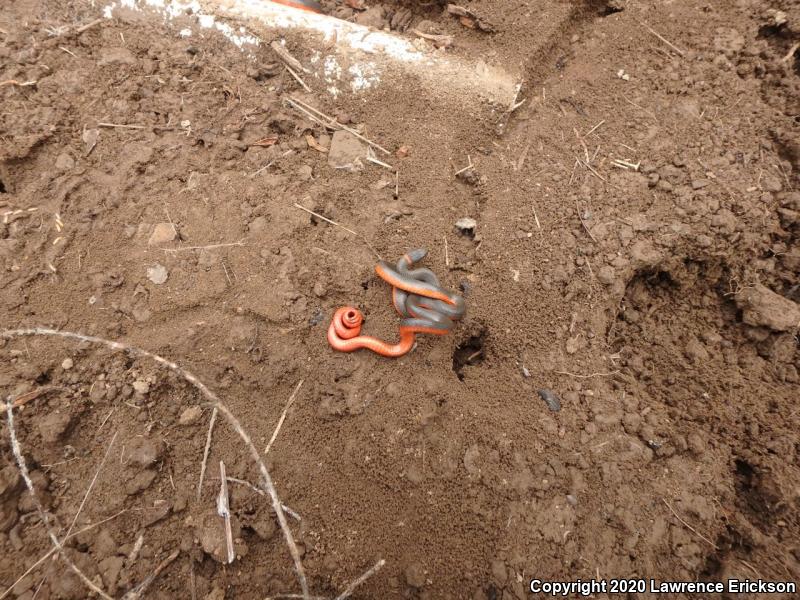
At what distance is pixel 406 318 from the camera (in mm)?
2959

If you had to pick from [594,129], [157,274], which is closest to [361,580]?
[157,274]

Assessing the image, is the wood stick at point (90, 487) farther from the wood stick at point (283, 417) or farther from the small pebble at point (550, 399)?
the small pebble at point (550, 399)

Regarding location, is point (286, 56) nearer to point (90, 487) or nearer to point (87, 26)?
point (87, 26)

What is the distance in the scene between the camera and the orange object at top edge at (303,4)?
370 centimetres

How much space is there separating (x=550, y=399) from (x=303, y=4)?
3825mm

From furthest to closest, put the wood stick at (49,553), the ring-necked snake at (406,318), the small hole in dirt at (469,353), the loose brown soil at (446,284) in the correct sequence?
1. the small hole in dirt at (469,353)
2. the ring-necked snake at (406,318)
3. the loose brown soil at (446,284)
4. the wood stick at (49,553)

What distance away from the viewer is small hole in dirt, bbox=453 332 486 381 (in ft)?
10.0

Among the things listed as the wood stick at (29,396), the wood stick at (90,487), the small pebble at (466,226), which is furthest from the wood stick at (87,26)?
the small pebble at (466,226)

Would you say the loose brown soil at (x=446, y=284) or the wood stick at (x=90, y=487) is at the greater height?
the loose brown soil at (x=446, y=284)

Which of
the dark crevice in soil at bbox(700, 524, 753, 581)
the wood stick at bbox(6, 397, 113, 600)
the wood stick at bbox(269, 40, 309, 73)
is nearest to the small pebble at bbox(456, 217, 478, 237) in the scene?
the wood stick at bbox(269, 40, 309, 73)

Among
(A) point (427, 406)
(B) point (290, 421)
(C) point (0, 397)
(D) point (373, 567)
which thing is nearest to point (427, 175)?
(A) point (427, 406)

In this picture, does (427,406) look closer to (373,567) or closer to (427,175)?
(373,567)

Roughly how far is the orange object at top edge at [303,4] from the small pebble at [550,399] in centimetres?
367

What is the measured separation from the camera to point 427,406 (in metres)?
2.72
